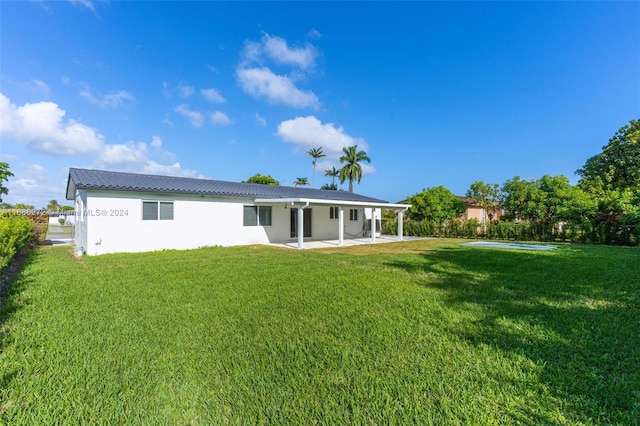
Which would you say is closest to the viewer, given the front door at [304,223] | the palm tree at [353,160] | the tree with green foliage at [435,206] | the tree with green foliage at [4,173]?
the front door at [304,223]

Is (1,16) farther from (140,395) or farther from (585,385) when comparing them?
(585,385)

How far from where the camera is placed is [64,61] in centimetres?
1299

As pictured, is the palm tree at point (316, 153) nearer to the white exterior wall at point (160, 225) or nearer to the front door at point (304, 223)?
the front door at point (304, 223)

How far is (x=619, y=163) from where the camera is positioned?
25297 mm

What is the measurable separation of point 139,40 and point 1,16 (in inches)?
216

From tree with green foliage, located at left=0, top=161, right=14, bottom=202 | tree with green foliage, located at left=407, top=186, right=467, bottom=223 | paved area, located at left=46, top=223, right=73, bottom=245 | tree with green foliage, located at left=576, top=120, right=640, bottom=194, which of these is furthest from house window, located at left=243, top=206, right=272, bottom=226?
tree with green foliage, located at left=576, top=120, right=640, bottom=194

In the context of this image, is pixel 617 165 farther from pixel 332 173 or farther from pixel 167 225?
pixel 332 173

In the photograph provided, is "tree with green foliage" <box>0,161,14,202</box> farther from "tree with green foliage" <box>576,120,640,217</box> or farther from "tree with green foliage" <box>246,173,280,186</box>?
"tree with green foliage" <box>576,120,640,217</box>

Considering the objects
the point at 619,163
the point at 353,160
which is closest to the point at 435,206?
the point at 619,163

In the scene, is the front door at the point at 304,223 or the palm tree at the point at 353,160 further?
the palm tree at the point at 353,160

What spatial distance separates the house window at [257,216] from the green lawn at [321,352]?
9003mm

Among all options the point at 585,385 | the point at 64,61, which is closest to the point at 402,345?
the point at 585,385

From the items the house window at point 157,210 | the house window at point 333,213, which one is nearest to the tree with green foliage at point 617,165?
the house window at point 333,213

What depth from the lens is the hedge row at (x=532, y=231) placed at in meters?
16.0
